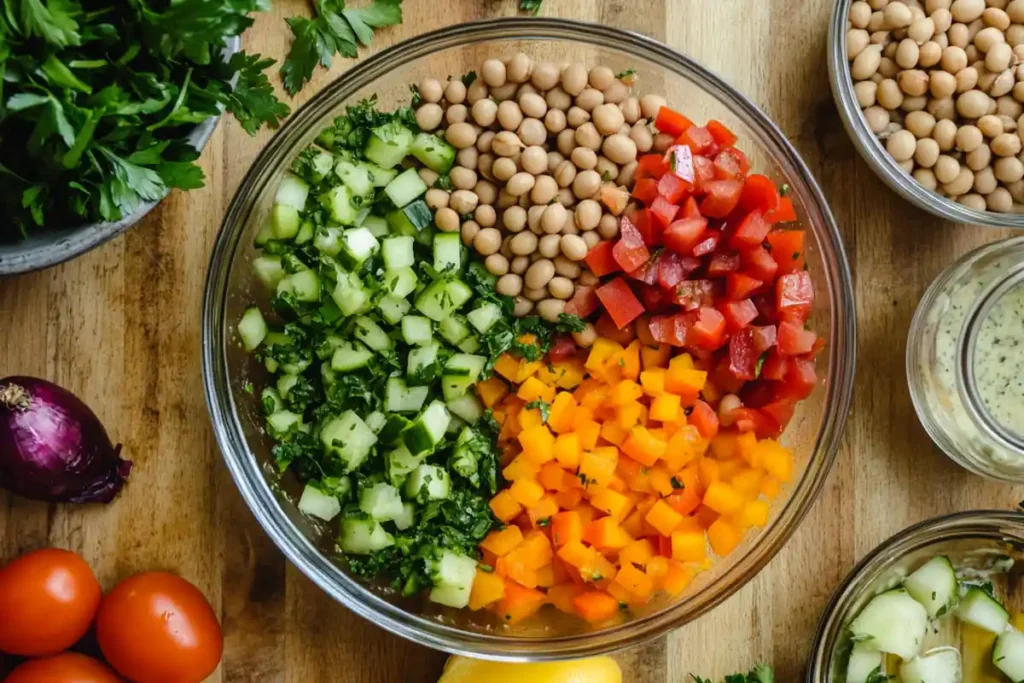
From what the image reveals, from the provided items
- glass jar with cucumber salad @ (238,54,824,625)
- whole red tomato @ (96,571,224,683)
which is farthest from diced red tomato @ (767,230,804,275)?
whole red tomato @ (96,571,224,683)

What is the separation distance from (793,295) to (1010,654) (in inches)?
30.6

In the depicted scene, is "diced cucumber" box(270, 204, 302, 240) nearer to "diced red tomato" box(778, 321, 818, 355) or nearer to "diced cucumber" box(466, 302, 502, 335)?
"diced cucumber" box(466, 302, 502, 335)

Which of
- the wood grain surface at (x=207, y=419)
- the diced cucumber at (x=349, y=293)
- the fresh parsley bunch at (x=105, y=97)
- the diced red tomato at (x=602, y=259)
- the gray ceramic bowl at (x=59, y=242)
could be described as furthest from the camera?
the wood grain surface at (x=207, y=419)

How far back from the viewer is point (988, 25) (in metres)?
1.82

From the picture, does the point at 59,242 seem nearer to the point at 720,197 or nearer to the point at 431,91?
the point at 431,91

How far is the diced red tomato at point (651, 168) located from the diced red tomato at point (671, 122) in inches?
2.1

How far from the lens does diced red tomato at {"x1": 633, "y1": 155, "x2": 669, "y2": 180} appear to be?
1.71 m

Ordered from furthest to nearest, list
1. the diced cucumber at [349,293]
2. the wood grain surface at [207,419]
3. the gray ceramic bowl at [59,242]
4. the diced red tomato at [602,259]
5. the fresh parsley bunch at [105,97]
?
the wood grain surface at [207,419]
the diced red tomato at [602,259]
the diced cucumber at [349,293]
the gray ceramic bowl at [59,242]
the fresh parsley bunch at [105,97]

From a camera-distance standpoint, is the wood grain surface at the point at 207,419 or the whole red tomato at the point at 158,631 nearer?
the whole red tomato at the point at 158,631

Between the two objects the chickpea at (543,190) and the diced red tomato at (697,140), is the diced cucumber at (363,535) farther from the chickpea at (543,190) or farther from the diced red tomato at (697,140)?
the diced red tomato at (697,140)

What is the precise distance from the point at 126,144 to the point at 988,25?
4.73ft

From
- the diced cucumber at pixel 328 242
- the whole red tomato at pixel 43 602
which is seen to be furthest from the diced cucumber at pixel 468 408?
the whole red tomato at pixel 43 602

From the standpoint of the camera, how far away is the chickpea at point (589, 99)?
1749 millimetres

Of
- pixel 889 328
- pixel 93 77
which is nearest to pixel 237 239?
pixel 93 77
